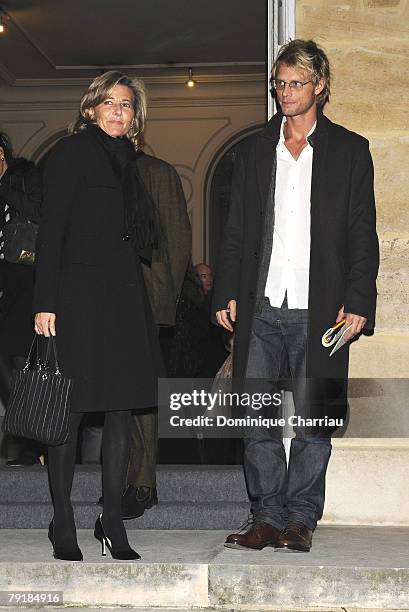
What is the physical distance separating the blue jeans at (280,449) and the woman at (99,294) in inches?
19.2

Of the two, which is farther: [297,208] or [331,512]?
[331,512]

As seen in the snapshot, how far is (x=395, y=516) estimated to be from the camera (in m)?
4.99

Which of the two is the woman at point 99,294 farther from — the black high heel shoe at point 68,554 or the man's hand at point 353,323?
the man's hand at point 353,323

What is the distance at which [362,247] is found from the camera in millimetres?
4438

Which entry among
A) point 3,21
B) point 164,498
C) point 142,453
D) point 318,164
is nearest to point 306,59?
point 318,164

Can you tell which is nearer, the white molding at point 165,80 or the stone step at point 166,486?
the stone step at point 166,486

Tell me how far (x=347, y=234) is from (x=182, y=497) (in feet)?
5.32

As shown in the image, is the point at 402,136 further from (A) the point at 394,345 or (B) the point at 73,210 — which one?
Answer: (B) the point at 73,210

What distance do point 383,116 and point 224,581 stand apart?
233 centimetres

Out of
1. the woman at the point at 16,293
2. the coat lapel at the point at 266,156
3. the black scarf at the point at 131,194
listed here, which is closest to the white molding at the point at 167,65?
the woman at the point at 16,293

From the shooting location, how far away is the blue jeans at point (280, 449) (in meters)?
4.49

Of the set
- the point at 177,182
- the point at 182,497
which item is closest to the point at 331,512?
the point at 182,497

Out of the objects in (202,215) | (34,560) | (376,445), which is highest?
(202,215)

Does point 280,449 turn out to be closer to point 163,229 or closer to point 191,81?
point 163,229
